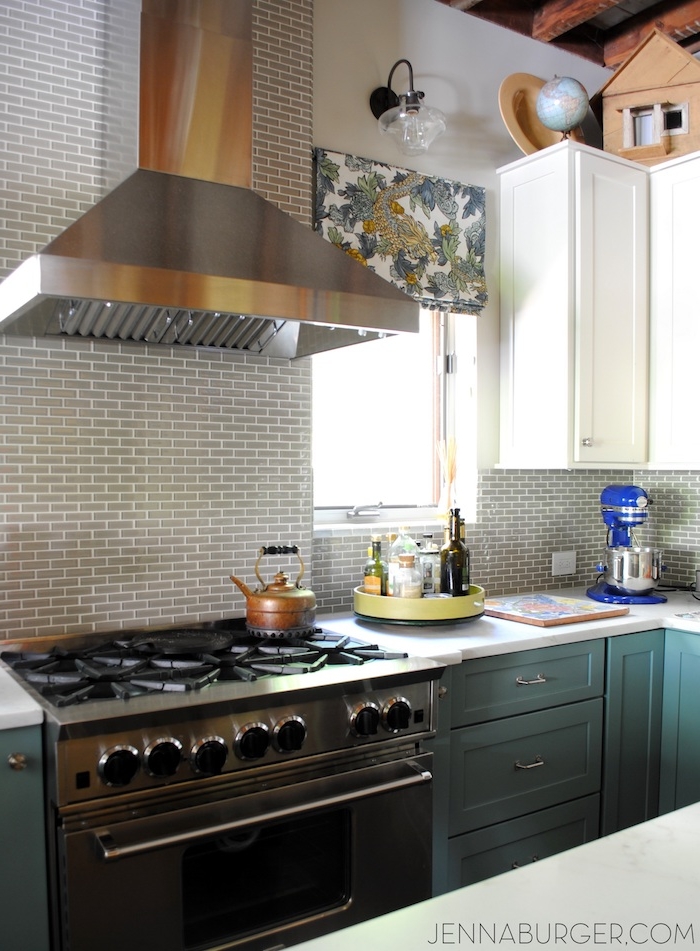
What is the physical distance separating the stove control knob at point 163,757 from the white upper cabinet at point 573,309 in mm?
1795

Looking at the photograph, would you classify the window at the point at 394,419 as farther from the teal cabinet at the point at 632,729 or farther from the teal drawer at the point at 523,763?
the teal drawer at the point at 523,763

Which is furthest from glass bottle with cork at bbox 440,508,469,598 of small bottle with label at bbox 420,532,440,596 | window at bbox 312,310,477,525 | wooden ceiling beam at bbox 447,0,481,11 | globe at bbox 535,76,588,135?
wooden ceiling beam at bbox 447,0,481,11

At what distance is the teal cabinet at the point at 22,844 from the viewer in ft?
5.25

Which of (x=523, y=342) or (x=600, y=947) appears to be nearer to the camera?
(x=600, y=947)

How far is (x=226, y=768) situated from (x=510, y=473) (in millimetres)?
1863

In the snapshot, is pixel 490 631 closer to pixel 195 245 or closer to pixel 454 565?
pixel 454 565

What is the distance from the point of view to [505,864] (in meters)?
2.37

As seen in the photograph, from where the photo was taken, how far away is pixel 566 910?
863 mm

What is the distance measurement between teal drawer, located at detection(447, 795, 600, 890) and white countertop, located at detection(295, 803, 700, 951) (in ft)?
4.59

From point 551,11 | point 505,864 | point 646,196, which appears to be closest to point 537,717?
point 505,864

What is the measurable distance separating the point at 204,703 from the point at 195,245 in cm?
99

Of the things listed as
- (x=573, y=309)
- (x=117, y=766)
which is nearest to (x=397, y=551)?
(x=573, y=309)

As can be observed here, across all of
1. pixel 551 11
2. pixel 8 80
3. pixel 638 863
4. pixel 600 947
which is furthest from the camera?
pixel 551 11

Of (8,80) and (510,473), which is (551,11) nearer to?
(510,473)
